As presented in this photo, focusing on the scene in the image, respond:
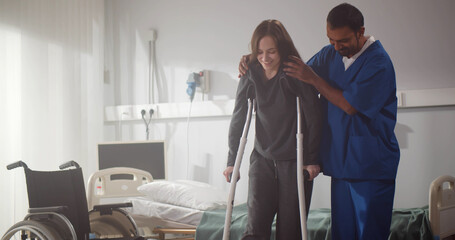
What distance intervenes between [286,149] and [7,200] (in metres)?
2.24

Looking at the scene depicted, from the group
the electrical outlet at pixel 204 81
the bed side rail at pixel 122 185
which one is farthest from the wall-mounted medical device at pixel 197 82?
the bed side rail at pixel 122 185

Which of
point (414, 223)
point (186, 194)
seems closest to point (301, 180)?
point (414, 223)

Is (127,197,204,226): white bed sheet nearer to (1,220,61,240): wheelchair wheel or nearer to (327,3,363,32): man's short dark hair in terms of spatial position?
(1,220,61,240): wheelchair wheel

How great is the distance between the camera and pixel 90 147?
383cm

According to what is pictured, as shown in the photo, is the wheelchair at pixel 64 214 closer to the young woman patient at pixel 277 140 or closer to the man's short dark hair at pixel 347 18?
the young woman patient at pixel 277 140

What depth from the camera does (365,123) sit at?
1.71 meters

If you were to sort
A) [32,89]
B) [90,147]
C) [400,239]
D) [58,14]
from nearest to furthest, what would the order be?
[400,239]
[32,89]
[58,14]
[90,147]

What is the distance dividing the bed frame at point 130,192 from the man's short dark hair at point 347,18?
167 cm

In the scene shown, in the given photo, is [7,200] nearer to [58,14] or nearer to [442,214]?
[58,14]

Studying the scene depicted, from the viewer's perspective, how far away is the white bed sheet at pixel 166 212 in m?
2.83

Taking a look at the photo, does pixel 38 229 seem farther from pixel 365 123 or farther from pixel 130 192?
pixel 365 123

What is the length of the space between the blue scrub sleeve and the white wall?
1.59 metres

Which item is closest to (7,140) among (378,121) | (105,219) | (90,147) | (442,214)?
(90,147)

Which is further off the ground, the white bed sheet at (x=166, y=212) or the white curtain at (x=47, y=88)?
the white curtain at (x=47, y=88)
